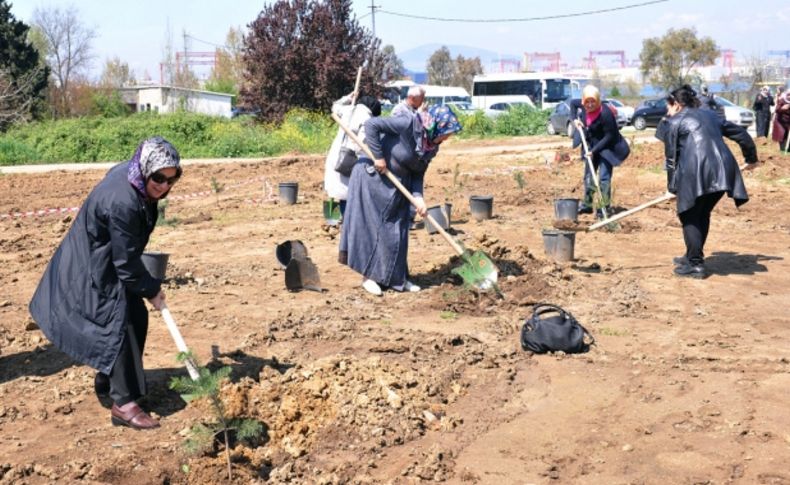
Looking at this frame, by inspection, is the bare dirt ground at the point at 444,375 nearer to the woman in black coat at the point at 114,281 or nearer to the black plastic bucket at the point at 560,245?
the black plastic bucket at the point at 560,245

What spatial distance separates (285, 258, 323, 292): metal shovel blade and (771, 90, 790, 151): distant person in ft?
44.3

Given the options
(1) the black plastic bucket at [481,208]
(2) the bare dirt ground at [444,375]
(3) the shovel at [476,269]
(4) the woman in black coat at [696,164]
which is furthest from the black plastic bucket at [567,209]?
(3) the shovel at [476,269]

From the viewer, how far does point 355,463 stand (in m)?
4.46

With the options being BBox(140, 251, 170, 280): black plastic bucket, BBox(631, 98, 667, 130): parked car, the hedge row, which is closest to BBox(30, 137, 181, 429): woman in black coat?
BBox(140, 251, 170, 280): black plastic bucket

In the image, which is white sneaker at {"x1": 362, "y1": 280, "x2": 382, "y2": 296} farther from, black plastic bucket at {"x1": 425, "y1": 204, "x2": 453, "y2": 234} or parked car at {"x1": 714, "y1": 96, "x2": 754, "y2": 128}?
parked car at {"x1": 714, "y1": 96, "x2": 754, "y2": 128}

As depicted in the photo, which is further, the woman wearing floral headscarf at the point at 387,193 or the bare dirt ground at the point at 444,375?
the woman wearing floral headscarf at the point at 387,193

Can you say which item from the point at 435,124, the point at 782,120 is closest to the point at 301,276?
the point at 435,124

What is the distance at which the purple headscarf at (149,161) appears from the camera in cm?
448

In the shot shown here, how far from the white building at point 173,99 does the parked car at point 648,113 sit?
22.6 metres

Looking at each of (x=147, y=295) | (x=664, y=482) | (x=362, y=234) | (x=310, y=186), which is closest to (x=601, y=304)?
(x=362, y=234)

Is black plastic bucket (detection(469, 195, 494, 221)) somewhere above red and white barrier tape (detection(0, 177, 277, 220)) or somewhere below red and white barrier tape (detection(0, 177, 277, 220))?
above

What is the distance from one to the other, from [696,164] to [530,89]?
107 feet

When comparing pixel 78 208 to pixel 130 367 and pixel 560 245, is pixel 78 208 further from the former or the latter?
pixel 130 367

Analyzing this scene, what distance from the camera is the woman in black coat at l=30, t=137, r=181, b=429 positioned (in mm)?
4543
